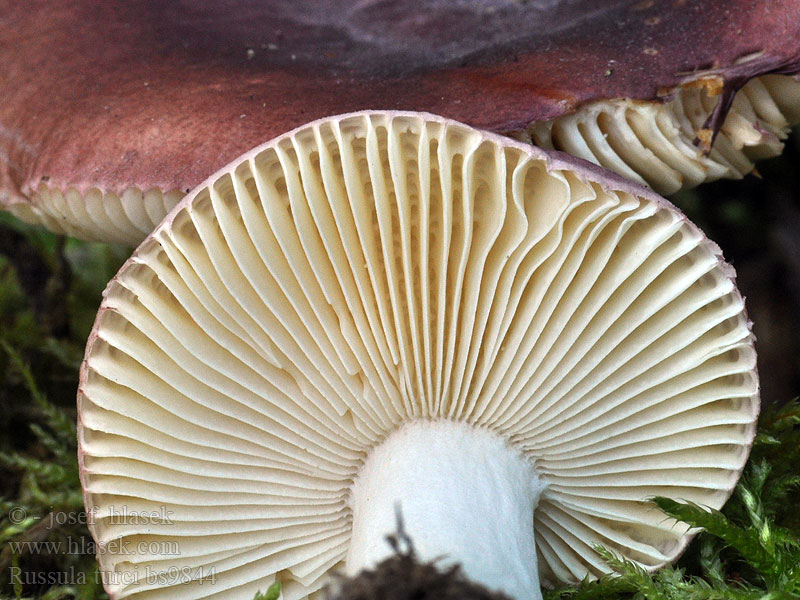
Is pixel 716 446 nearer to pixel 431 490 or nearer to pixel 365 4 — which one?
pixel 431 490

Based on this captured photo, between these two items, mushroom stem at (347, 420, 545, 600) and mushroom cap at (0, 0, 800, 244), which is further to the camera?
mushroom cap at (0, 0, 800, 244)

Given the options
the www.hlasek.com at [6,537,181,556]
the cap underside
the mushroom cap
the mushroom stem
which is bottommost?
the mushroom stem

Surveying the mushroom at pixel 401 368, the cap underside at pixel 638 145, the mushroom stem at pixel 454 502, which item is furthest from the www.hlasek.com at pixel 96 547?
the cap underside at pixel 638 145

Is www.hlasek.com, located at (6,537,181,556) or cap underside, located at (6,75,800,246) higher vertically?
cap underside, located at (6,75,800,246)

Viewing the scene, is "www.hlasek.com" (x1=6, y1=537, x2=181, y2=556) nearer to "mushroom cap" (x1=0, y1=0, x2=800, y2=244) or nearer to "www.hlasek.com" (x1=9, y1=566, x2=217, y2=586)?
"www.hlasek.com" (x1=9, y1=566, x2=217, y2=586)

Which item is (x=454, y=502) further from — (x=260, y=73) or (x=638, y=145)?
(x=260, y=73)

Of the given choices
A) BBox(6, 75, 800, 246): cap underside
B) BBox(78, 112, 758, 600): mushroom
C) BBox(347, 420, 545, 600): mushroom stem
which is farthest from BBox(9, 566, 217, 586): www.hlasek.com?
BBox(6, 75, 800, 246): cap underside

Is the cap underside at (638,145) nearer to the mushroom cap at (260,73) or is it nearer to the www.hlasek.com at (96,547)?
the mushroom cap at (260,73)

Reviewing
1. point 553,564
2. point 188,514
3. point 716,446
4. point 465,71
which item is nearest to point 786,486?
point 716,446
